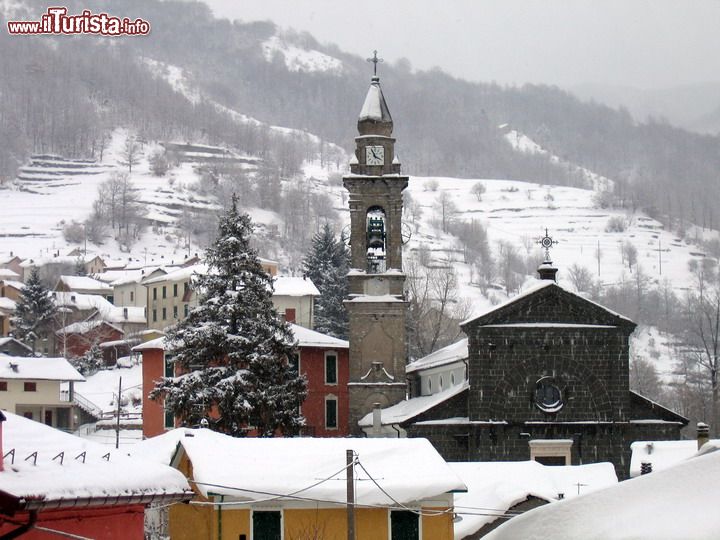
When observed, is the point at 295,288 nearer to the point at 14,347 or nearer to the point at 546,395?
the point at 14,347

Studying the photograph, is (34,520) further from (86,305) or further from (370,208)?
(86,305)

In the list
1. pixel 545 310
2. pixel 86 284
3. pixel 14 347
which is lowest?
pixel 14 347

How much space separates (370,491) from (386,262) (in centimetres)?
2715

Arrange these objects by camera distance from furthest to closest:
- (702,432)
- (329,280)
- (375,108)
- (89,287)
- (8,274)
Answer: (8,274) < (89,287) < (329,280) < (375,108) < (702,432)

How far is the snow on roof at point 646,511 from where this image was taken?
514 cm

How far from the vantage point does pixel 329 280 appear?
295 ft

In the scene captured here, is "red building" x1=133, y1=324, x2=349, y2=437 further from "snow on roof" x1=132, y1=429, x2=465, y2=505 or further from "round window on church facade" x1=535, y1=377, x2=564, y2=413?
"snow on roof" x1=132, y1=429, x2=465, y2=505

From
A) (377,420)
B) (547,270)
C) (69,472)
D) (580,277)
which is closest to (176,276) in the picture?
(377,420)

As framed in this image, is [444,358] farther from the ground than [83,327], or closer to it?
closer to it

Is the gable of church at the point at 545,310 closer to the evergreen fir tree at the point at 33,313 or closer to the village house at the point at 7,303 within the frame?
the evergreen fir tree at the point at 33,313

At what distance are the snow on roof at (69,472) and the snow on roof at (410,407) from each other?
104 ft

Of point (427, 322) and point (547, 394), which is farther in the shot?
point (427, 322)

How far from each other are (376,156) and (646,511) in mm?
48279

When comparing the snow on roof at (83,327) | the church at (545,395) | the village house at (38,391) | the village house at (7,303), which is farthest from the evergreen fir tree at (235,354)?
the village house at (7,303)
